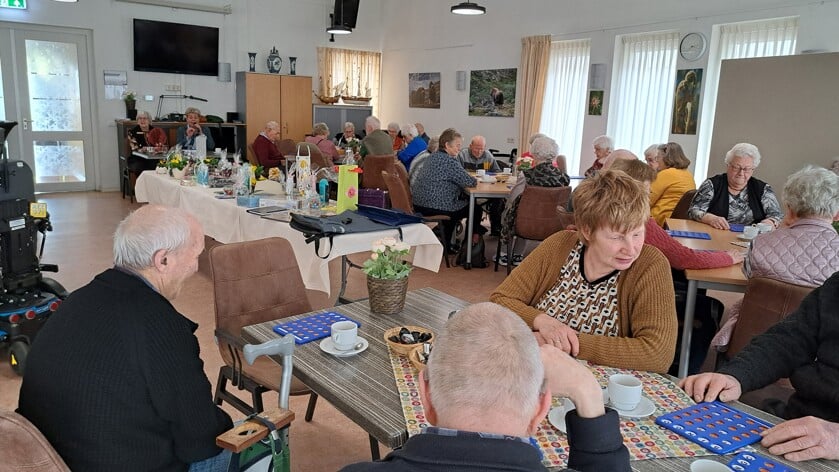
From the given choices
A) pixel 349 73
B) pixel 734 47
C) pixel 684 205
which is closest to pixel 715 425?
pixel 684 205

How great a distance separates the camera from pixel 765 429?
4.62 feet

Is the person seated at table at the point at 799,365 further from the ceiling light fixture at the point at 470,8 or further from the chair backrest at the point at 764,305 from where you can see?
the ceiling light fixture at the point at 470,8

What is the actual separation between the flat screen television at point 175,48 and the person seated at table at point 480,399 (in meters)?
10.3

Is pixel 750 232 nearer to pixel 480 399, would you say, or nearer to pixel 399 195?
pixel 399 195

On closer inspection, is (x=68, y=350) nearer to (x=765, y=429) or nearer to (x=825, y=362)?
(x=765, y=429)

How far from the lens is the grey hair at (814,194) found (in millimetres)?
2576

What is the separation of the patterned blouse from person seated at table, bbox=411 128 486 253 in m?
3.79

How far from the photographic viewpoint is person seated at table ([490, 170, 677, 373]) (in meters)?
1.77

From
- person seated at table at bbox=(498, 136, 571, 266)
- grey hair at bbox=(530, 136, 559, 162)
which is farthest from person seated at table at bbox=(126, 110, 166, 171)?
grey hair at bbox=(530, 136, 559, 162)

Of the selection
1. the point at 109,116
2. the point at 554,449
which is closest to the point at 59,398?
the point at 554,449

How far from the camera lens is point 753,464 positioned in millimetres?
1260

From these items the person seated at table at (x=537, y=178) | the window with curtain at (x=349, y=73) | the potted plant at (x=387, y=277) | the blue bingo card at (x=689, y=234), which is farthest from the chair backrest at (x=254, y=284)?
the window with curtain at (x=349, y=73)

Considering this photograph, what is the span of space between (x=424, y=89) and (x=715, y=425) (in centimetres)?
1046

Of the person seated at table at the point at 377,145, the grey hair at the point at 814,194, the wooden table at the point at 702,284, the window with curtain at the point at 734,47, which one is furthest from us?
the person seated at table at the point at 377,145
